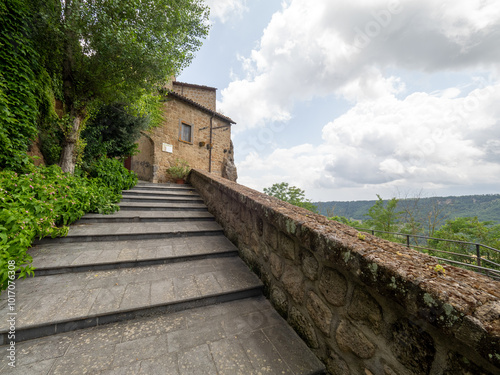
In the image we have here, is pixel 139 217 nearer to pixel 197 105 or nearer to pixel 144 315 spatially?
pixel 144 315

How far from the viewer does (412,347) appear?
867 millimetres

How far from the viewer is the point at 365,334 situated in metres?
1.09

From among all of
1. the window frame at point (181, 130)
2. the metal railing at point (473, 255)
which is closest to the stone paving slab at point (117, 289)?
the metal railing at point (473, 255)

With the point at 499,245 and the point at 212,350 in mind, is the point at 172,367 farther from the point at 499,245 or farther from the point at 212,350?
the point at 499,245

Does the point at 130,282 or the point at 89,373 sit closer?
the point at 89,373

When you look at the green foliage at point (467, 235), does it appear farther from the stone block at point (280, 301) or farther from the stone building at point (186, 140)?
the stone building at point (186, 140)

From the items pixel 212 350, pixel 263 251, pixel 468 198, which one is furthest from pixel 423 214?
pixel 468 198

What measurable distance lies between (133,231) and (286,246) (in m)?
2.54

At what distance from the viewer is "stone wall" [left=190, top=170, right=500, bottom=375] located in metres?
0.69

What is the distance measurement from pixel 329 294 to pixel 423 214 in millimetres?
15400

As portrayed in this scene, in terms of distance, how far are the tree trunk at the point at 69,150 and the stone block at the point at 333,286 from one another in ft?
19.0

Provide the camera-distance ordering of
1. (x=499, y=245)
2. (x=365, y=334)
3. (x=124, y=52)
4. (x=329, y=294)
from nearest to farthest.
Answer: (x=365, y=334) < (x=329, y=294) < (x=124, y=52) < (x=499, y=245)

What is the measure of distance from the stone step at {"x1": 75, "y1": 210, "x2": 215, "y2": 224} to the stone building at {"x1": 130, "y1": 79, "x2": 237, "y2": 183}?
6000mm

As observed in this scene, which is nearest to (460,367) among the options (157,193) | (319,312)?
(319,312)
